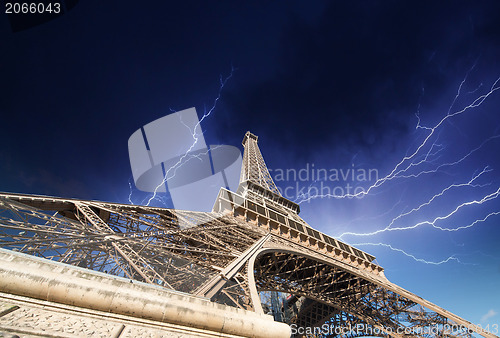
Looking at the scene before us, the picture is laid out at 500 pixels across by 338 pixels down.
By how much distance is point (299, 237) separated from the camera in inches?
698

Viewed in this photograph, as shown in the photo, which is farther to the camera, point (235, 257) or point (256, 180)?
point (256, 180)

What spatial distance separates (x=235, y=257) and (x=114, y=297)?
6071 mm

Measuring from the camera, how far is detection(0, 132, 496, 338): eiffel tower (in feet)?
19.7

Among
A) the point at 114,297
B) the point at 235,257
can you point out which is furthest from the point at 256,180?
the point at 114,297

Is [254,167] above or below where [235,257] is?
above

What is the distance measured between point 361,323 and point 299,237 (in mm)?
8073

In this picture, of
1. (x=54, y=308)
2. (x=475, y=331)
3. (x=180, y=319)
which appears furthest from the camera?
(x=475, y=331)

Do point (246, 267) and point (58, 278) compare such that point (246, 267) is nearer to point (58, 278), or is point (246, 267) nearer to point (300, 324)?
point (58, 278)

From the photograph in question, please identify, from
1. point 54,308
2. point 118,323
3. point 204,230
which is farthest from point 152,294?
point 204,230

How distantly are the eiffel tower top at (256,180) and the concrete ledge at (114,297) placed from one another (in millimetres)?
20403

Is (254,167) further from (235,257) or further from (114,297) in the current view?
(114,297)

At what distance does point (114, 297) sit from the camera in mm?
2424

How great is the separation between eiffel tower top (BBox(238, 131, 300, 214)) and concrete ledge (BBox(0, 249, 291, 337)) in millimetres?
20403

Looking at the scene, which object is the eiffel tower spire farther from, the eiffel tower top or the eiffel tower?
the eiffel tower
